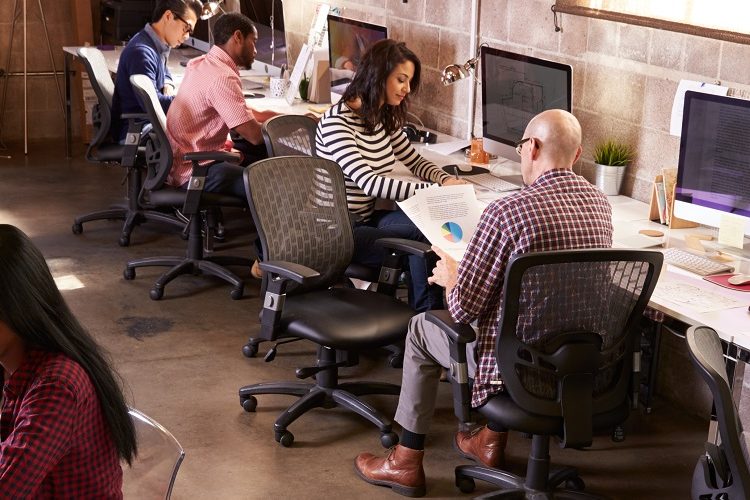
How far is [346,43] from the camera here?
5.75 m

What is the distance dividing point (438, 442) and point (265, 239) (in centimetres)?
94

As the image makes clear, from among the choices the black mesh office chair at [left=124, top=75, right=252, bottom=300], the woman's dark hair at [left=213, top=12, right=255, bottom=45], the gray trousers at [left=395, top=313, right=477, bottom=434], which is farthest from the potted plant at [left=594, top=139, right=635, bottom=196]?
the woman's dark hair at [left=213, top=12, right=255, bottom=45]

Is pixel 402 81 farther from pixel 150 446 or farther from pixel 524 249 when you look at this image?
pixel 150 446

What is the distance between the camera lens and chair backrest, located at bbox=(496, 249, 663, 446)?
2740 mm

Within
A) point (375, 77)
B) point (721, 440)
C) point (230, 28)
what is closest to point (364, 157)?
→ point (375, 77)

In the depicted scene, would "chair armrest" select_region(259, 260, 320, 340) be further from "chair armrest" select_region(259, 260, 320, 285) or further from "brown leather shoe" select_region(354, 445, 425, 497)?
"brown leather shoe" select_region(354, 445, 425, 497)

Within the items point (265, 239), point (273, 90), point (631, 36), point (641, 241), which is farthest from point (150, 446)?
point (273, 90)

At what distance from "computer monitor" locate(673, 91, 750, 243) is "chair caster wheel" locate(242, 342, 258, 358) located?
182 cm

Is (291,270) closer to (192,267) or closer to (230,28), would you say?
(192,267)

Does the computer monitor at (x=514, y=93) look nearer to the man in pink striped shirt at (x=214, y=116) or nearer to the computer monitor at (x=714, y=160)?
the computer monitor at (x=714, y=160)

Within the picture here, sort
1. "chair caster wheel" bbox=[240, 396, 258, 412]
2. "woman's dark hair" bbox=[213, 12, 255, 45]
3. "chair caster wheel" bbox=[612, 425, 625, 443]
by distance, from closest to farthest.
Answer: "chair caster wheel" bbox=[612, 425, 625, 443] < "chair caster wheel" bbox=[240, 396, 258, 412] < "woman's dark hair" bbox=[213, 12, 255, 45]

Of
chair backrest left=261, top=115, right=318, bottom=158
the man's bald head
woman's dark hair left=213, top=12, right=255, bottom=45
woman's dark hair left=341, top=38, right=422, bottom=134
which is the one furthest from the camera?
woman's dark hair left=213, top=12, right=255, bottom=45

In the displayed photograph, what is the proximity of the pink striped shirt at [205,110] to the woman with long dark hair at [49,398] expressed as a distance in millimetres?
3218

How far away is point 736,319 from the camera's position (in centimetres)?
296
